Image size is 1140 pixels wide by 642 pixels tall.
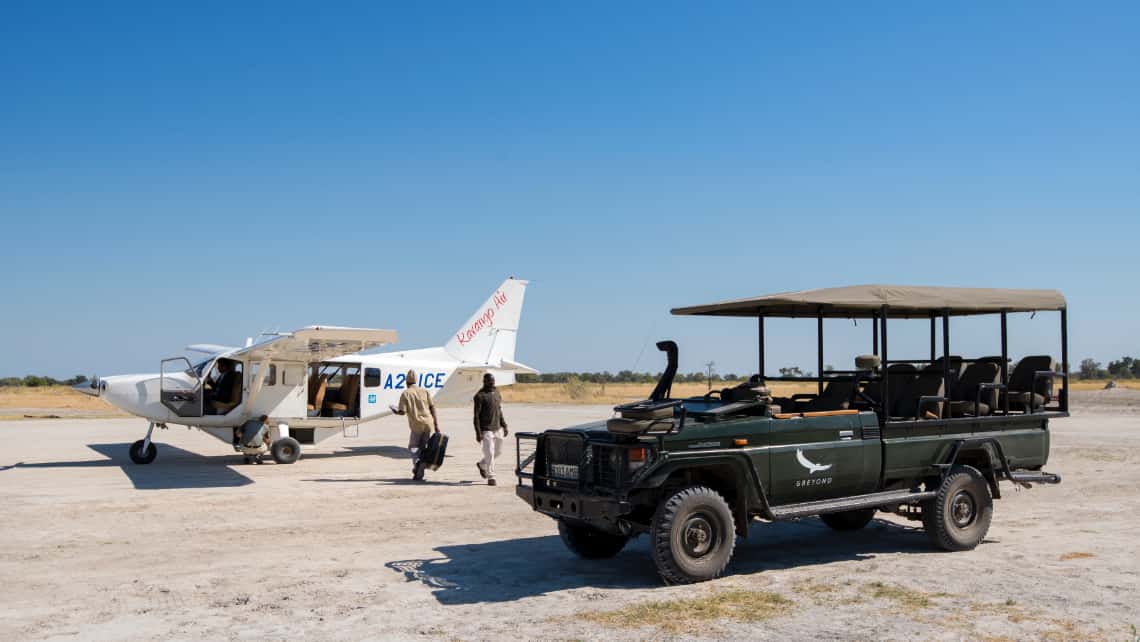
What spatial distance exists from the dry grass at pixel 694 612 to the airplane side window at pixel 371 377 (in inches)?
552

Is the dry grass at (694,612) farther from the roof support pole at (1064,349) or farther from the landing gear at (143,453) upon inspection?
the landing gear at (143,453)

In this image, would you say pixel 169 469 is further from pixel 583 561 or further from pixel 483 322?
pixel 583 561

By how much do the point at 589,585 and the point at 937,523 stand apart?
3.55 metres

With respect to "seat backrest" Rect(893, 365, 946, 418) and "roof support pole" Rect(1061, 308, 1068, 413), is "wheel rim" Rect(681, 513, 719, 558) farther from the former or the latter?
"roof support pole" Rect(1061, 308, 1068, 413)

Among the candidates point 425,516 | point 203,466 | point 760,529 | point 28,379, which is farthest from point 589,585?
point 28,379

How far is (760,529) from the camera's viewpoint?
10023 mm

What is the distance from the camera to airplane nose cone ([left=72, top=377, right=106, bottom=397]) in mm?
17859

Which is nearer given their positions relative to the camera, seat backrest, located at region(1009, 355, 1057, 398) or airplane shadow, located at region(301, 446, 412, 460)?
seat backrest, located at region(1009, 355, 1057, 398)

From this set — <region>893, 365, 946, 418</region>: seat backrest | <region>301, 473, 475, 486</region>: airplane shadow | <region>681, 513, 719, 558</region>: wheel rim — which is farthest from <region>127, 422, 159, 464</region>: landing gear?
<region>893, 365, 946, 418</region>: seat backrest

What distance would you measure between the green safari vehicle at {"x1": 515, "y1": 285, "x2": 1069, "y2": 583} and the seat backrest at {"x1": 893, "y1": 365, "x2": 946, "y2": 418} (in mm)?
11

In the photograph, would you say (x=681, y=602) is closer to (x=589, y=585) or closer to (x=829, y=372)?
(x=589, y=585)

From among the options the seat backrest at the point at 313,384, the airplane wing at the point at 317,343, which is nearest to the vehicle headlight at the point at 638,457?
the airplane wing at the point at 317,343

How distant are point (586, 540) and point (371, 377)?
40.7 feet

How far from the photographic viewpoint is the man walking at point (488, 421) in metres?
13.8
